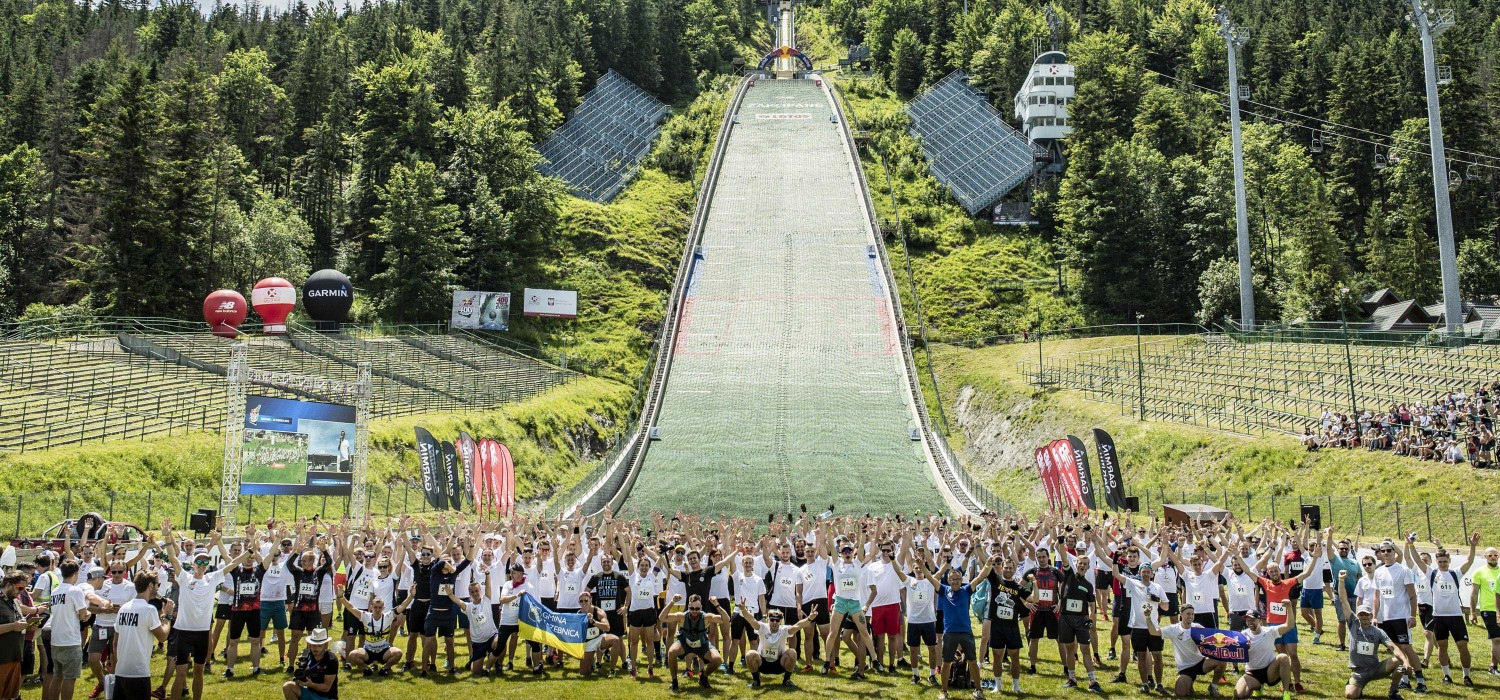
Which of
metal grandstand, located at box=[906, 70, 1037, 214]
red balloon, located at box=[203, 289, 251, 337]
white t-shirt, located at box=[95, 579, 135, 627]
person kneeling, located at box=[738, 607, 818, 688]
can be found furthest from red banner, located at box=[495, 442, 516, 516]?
metal grandstand, located at box=[906, 70, 1037, 214]

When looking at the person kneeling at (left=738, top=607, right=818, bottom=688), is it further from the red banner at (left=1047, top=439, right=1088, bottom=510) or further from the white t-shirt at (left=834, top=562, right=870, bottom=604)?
the red banner at (left=1047, top=439, right=1088, bottom=510)

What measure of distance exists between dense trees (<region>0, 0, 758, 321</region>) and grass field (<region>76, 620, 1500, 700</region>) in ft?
130

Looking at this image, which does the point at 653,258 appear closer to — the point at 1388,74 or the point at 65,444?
the point at 65,444

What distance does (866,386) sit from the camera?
1801 inches

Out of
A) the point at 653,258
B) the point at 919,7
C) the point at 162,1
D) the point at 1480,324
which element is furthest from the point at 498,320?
the point at 919,7

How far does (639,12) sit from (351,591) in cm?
10023

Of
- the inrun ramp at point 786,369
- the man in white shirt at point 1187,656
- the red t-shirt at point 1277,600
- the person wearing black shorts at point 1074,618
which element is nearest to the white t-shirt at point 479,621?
the person wearing black shorts at point 1074,618

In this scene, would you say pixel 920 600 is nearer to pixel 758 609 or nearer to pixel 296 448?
pixel 758 609

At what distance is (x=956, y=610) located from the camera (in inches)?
520

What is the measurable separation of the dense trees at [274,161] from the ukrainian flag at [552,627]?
40.1 meters

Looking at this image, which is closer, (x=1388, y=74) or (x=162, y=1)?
(x=1388, y=74)

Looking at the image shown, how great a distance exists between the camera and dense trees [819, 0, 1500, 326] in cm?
5703

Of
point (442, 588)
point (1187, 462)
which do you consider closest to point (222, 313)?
point (442, 588)

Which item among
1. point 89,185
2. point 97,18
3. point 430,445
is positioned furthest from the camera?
point 97,18
